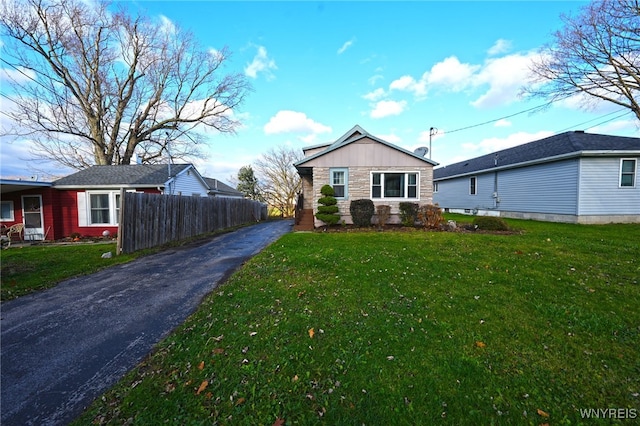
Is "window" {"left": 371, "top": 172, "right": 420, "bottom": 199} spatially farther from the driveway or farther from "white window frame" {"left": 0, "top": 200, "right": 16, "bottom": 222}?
"white window frame" {"left": 0, "top": 200, "right": 16, "bottom": 222}

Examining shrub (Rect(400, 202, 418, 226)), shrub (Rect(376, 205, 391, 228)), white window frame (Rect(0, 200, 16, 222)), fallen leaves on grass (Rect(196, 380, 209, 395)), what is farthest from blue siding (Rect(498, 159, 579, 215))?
white window frame (Rect(0, 200, 16, 222))

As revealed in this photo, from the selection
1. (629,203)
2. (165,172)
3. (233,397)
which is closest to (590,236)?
(629,203)

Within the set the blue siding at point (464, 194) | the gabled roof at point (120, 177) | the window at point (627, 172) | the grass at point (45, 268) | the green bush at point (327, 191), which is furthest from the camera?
the blue siding at point (464, 194)

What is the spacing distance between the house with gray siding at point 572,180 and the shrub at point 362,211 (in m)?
10.3

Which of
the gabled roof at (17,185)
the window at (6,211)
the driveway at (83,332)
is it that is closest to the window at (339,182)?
the driveway at (83,332)

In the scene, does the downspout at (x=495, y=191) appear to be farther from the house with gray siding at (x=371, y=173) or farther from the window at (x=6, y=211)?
the window at (x=6, y=211)

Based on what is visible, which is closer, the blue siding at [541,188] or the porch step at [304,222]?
the porch step at [304,222]

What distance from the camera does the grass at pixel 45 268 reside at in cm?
527

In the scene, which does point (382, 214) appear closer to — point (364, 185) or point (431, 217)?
point (364, 185)

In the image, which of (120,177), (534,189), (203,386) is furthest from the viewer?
(534,189)

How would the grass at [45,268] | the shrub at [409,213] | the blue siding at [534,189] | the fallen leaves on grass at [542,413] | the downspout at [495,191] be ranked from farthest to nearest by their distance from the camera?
1. the downspout at [495,191]
2. the blue siding at [534,189]
3. the shrub at [409,213]
4. the grass at [45,268]
5. the fallen leaves on grass at [542,413]

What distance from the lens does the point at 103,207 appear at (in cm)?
1337

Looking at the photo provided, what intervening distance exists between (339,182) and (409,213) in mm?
3674

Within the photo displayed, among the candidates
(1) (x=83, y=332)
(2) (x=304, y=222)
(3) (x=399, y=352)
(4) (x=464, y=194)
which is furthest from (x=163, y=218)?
(4) (x=464, y=194)
